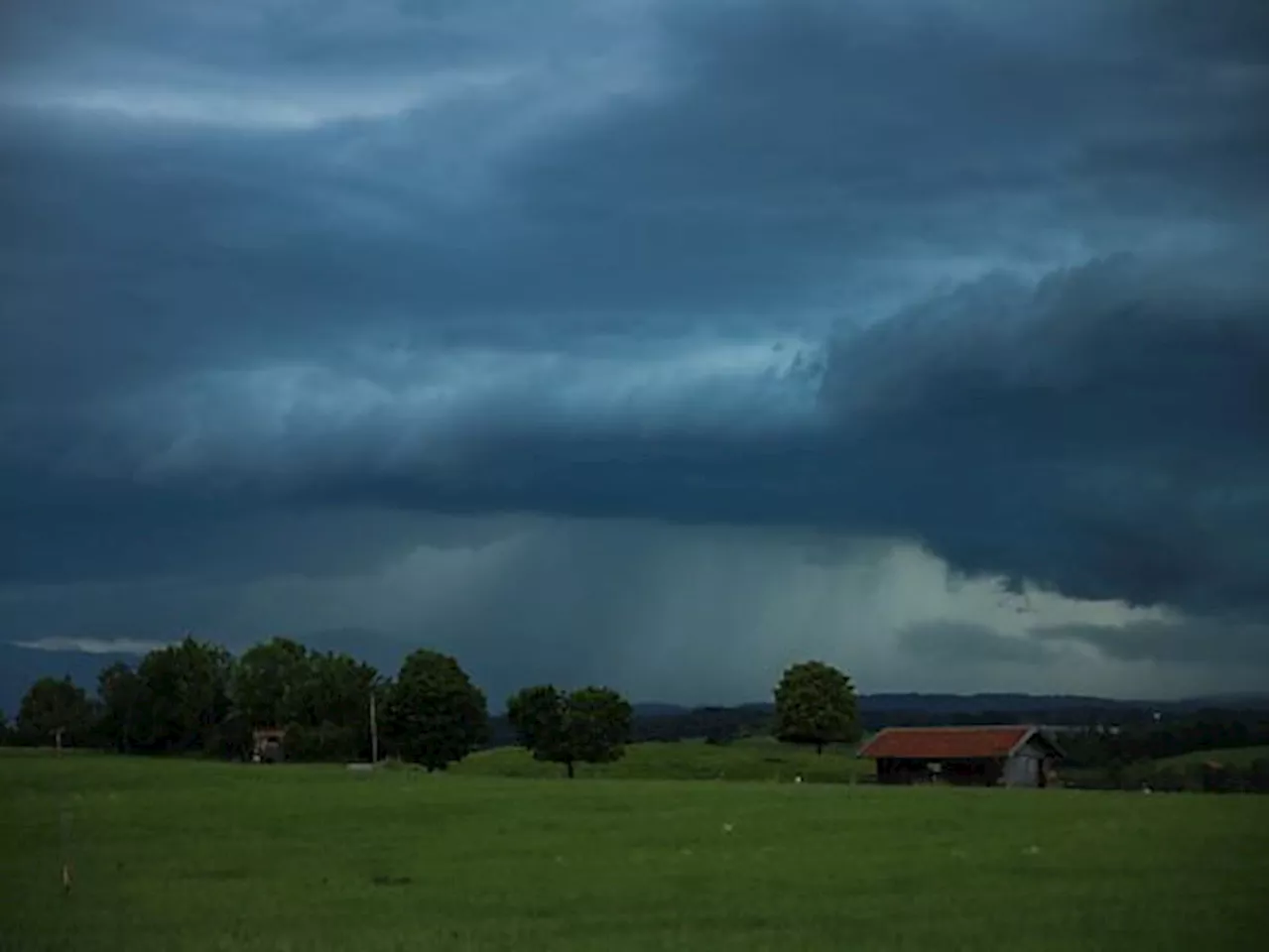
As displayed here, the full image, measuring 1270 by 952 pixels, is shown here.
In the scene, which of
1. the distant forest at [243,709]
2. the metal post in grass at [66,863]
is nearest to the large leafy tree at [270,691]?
the distant forest at [243,709]

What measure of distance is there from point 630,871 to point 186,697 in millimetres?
86436

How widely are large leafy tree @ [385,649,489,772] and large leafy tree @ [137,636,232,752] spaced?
47.5ft

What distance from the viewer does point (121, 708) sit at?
116 metres

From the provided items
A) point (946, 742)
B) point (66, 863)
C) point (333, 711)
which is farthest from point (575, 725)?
point (66, 863)

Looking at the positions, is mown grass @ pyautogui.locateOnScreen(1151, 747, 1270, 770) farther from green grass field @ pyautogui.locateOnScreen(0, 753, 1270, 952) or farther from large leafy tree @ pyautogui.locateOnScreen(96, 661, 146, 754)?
large leafy tree @ pyautogui.locateOnScreen(96, 661, 146, 754)

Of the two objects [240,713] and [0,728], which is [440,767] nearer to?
[240,713]

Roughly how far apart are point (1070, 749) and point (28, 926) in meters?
69.9

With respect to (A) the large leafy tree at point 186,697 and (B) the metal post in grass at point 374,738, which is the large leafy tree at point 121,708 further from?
(B) the metal post in grass at point 374,738

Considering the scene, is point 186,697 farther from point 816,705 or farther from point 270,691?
point 816,705

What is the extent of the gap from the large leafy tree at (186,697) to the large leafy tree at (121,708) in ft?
1.85

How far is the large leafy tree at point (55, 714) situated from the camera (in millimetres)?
123125

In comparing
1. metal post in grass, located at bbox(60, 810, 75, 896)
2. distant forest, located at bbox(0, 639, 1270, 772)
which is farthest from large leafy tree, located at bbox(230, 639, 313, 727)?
metal post in grass, located at bbox(60, 810, 75, 896)

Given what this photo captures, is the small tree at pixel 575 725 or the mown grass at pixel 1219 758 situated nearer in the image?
the mown grass at pixel 1219 758

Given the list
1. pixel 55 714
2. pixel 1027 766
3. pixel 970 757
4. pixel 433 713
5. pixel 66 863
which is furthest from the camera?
pixel 55 714
